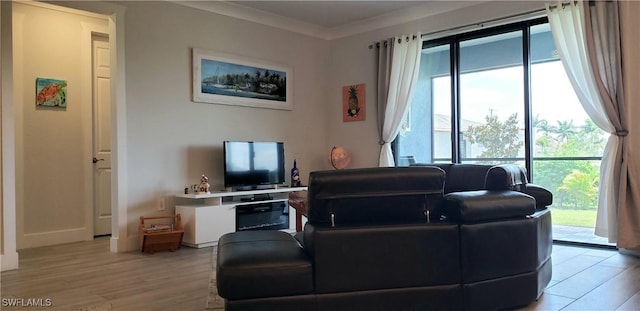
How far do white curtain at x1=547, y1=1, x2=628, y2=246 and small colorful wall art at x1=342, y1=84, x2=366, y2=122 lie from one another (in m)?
2.48

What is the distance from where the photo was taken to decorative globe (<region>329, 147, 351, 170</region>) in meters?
5.92

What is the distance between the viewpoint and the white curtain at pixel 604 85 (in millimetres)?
3914

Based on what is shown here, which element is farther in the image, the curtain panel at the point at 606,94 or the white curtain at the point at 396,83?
the white curtain at the point at 396,83

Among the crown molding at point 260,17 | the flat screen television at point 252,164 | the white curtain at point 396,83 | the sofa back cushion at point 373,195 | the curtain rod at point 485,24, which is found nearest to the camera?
the sofa back cushion at point 373,195

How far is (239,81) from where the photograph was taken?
530 centimetres

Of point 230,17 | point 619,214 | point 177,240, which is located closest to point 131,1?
point 230,17

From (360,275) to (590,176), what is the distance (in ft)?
11.2

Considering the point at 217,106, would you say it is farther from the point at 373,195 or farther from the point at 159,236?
the point at 373,195

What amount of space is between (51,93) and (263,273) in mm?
3931

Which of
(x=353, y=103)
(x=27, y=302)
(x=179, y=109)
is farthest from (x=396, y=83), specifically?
(x=27, y=302)

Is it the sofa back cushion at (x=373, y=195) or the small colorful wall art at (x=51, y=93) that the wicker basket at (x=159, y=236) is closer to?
the small colorful wall art at (x=51, y=93)

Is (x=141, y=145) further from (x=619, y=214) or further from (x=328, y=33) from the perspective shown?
(x=619, y=214)

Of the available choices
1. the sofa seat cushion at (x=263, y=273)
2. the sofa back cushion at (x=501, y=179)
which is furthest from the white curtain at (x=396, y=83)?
the sofa seat cushion at (x=263, y=273)

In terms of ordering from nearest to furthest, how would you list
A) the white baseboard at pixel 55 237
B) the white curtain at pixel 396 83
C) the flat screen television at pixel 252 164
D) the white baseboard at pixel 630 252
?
the white baseboard at pixel 630 252
the white baseboard at pixel 55 237
the flat screen television at pixel 252 164
the white curtain at pixel 396 83
